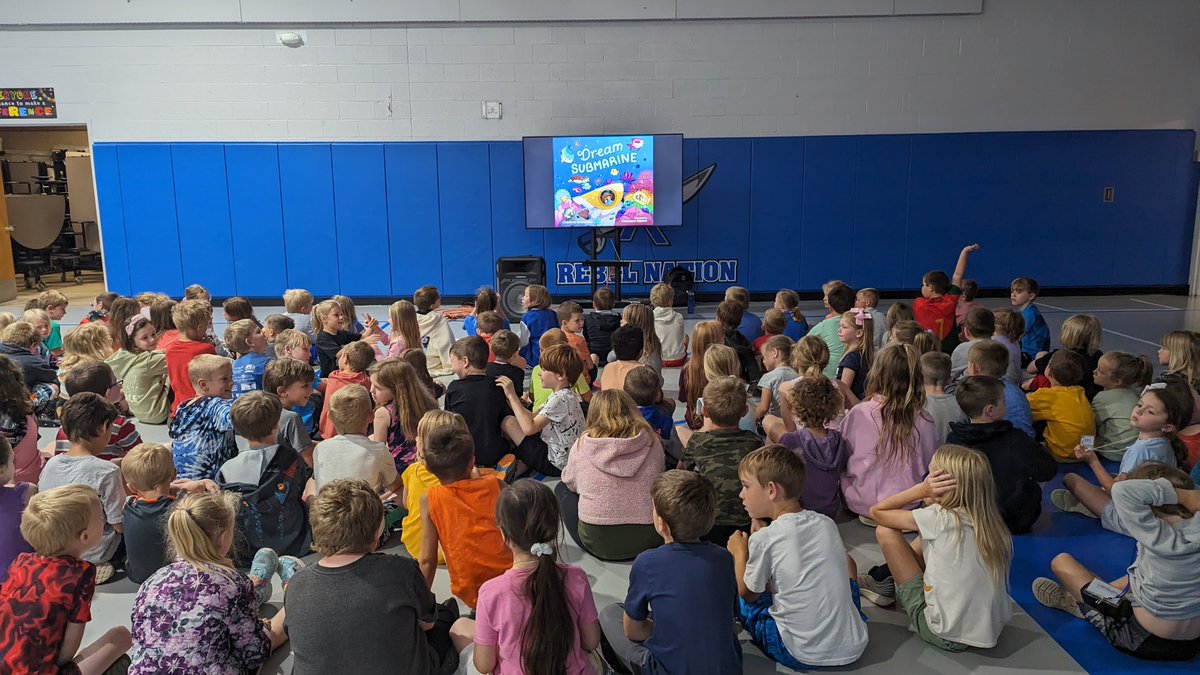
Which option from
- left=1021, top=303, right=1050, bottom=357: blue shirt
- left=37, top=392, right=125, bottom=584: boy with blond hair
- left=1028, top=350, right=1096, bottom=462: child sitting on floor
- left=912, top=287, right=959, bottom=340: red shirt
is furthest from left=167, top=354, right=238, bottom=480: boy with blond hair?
left=1021, top=303, right=1050, bottom=357: blue shirt

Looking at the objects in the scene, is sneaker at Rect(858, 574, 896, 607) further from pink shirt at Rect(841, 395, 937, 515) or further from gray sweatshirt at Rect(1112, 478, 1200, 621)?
gray sweatshirt at Rect(1112, 478, 1200, 621)

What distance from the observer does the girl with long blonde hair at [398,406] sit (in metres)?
4.14

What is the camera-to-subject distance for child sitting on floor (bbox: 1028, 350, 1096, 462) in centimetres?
470

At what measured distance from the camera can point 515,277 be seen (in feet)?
35.0

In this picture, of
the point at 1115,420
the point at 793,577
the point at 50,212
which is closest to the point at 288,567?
the point at 793,577

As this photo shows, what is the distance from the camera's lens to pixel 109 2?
1098cm

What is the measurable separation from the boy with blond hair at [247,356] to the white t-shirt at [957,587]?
388 cm

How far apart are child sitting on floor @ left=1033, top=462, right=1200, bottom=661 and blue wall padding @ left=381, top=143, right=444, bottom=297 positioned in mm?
9893

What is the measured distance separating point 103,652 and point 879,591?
2.82 meters

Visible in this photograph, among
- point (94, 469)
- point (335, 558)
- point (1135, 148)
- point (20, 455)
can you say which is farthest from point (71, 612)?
point (1135, 148)

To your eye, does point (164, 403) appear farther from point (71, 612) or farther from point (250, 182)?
point (250, 182)

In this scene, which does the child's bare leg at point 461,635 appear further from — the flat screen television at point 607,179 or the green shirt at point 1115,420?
the flat screen television at point 607,179

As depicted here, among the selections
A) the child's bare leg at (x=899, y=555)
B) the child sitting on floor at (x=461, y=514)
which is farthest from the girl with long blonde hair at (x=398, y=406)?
the child's bare leg at (x=899, y=555)

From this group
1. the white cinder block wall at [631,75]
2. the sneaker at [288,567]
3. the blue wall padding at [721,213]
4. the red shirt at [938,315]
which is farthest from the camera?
the blue wall padding at [721,213]
